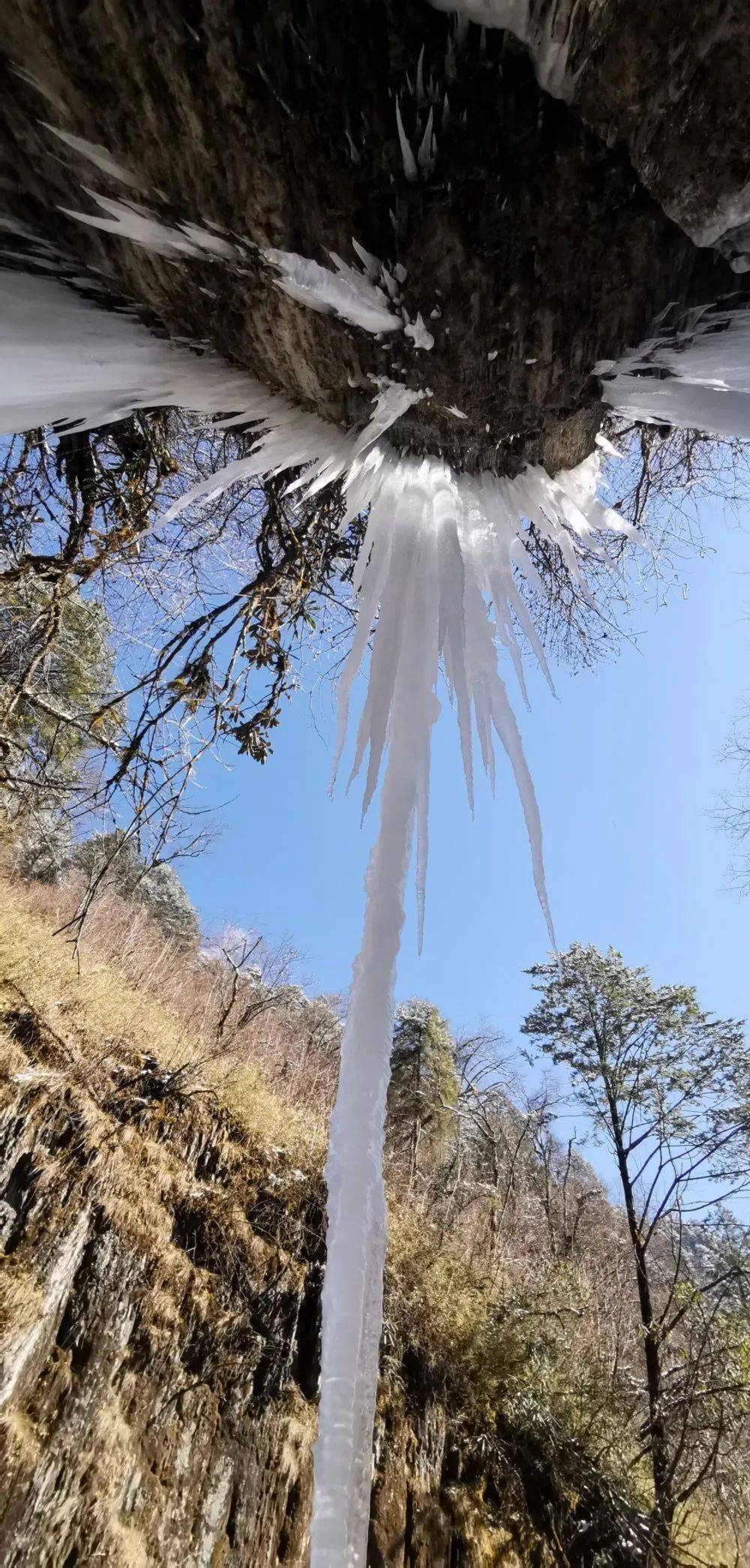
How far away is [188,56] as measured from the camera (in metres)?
0.76

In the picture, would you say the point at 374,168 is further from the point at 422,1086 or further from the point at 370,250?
the point at 422,1086

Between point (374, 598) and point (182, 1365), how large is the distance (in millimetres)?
4618

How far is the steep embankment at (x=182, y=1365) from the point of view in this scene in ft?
10.0

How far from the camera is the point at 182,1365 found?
368 cm

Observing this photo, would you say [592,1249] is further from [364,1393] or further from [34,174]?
[34,174]

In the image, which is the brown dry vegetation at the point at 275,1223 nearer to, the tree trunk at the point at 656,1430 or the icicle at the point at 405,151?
the tree trunk at the point at 656,1430

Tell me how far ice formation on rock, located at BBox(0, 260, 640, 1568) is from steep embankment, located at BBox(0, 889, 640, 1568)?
3444mm

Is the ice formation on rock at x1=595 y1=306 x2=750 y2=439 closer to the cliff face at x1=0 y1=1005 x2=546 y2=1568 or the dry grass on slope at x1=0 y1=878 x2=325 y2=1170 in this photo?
the dry grass on slope at x1=0 y1=878 x2=325 y2=1170

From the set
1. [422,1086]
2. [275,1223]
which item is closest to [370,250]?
[275,1223]

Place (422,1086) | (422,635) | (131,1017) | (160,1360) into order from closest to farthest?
(422,635) < (160,1360) < (131,1017) < (422,1086)

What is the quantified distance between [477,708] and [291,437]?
72 centimetres

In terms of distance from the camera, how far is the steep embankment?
3059 millimetres

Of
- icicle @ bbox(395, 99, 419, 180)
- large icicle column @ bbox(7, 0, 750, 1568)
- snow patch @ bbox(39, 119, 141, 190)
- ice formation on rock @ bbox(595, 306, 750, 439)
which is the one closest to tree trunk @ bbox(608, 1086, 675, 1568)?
large icicle column @ bbox(7, 0, 750, 1568)

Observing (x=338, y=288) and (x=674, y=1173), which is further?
(x=674, y=1173)
